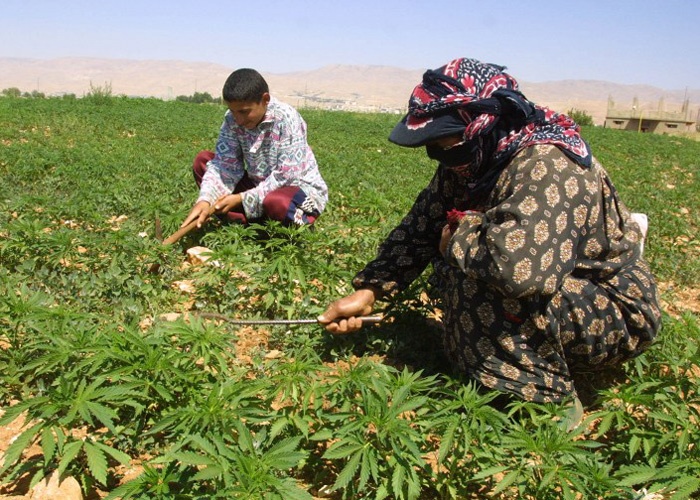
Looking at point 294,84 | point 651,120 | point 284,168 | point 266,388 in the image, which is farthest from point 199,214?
point 294,84

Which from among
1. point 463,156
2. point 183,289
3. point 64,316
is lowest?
point 183,289

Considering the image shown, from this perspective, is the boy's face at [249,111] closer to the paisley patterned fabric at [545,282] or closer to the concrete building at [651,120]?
the paisley patterned fabric at [545,282]

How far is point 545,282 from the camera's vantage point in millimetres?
1902

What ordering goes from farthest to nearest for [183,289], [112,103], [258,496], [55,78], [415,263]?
1. [55,78]
2. [112,103]
3. [183,289]
4. [415,263]
5. [258,496]

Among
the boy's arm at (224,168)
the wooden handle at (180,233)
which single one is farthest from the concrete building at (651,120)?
the wooden handle at (180,233)

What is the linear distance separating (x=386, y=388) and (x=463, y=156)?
0.86 meters

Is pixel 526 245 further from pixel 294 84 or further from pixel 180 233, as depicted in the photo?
pixel 294 84

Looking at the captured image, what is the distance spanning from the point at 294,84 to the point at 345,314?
424ft

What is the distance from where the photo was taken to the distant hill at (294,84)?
89.2 meters

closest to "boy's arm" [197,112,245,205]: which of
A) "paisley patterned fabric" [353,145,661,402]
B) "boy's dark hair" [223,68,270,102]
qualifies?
"boy's dark hair" [223,68,270,102]

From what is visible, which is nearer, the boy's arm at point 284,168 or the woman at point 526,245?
the woman at point 526,245

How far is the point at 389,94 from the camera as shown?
113250mm

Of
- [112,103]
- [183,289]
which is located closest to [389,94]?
[112,103]

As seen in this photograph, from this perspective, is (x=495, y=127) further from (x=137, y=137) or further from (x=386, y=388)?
(x=137, y=137)
